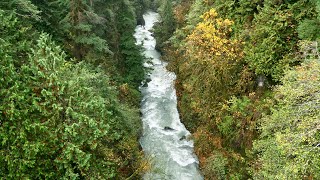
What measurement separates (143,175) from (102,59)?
10.6 m

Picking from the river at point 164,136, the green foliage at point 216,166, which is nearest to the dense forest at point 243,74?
the green foliage at point 216,166

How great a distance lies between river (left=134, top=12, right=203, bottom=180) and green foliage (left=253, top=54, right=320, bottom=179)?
7666 millimetres

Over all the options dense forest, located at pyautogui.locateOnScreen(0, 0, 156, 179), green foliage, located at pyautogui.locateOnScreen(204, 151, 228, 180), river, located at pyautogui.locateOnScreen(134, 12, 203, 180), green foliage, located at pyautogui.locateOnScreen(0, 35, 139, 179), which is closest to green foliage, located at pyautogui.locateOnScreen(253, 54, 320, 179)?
green foliage, located at pyautogui.locateOnScreen(204, 151, 228, 180)

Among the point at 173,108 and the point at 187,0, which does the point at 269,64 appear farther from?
the point at 187,0

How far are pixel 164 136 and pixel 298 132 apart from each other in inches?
584

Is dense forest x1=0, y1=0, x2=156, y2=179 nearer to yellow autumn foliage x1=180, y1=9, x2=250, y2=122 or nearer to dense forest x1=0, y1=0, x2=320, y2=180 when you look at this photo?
dense forest x1=0, y1=0, x2=320, y2=180

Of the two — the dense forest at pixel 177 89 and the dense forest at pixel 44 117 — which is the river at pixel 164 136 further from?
the dense forest at pixel 44 117

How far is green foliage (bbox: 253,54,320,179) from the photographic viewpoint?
944 cm

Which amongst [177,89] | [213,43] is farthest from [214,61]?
[177,89]

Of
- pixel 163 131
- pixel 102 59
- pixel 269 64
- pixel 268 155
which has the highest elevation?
pixel 269 64

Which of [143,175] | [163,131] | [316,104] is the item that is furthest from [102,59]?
[316,104]

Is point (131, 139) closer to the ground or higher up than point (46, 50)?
closer to the ground

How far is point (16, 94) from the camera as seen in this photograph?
10.9 metres

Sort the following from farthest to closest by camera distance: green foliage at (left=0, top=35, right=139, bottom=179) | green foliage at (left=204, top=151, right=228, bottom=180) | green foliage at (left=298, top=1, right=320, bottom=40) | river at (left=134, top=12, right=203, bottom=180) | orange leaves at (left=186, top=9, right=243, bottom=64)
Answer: river at (left=134, top=12, right=203, bottom=180), orange leaves at (left=186, top=9, right=243, bottom=64), green foliage at (left=204, top=151, right=228, bottom=180), green foliage at (left=298, top=1, right=320, bottom=40), green foliage at (left=0, top=35, right=139, bottom=179)
